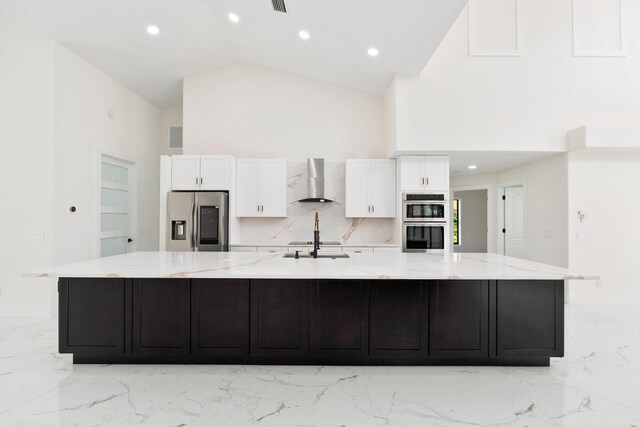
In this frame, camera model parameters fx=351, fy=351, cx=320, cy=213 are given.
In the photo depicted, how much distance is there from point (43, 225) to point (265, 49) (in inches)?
142

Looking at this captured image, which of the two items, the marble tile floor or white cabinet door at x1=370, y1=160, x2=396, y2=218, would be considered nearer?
the marble tile floor

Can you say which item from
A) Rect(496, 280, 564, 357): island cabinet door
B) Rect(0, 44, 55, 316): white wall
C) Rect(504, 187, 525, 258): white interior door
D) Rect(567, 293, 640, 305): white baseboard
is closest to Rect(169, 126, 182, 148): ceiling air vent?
Rect(0, 44, 55, 316): white wall

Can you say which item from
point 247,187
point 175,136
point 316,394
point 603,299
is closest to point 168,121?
point 175,136

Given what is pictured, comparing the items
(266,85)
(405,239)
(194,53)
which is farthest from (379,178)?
(194,53)

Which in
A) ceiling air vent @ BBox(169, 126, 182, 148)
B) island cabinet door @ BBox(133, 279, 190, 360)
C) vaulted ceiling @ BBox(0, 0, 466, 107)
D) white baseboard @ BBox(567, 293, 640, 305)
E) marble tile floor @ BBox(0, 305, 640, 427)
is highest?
vaulted ceiling @ BBox(0, 0, 466, 107)

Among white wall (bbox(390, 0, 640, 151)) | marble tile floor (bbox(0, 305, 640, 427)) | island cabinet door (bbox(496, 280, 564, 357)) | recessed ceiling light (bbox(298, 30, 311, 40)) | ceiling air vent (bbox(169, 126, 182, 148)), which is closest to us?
marble tile floor (bbox(0, 305, 640, 427))

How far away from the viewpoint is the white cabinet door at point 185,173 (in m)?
5.05

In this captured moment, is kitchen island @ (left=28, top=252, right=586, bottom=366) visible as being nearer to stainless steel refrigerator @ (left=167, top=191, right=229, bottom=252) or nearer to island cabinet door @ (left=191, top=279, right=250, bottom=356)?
island cabinet door @ (left=191, top=279, right=250, bottom=356)

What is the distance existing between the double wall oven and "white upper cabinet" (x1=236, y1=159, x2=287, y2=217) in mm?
1848

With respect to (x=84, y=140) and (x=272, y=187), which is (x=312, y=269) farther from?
(x=84, y=140)

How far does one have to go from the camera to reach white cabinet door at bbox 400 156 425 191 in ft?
16.0

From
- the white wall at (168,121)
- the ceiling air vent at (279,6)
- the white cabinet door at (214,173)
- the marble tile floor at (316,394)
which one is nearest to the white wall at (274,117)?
the white cabinet door at (214,173)

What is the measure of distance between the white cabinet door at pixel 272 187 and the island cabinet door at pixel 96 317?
278 cm

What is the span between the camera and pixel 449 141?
464 cm
